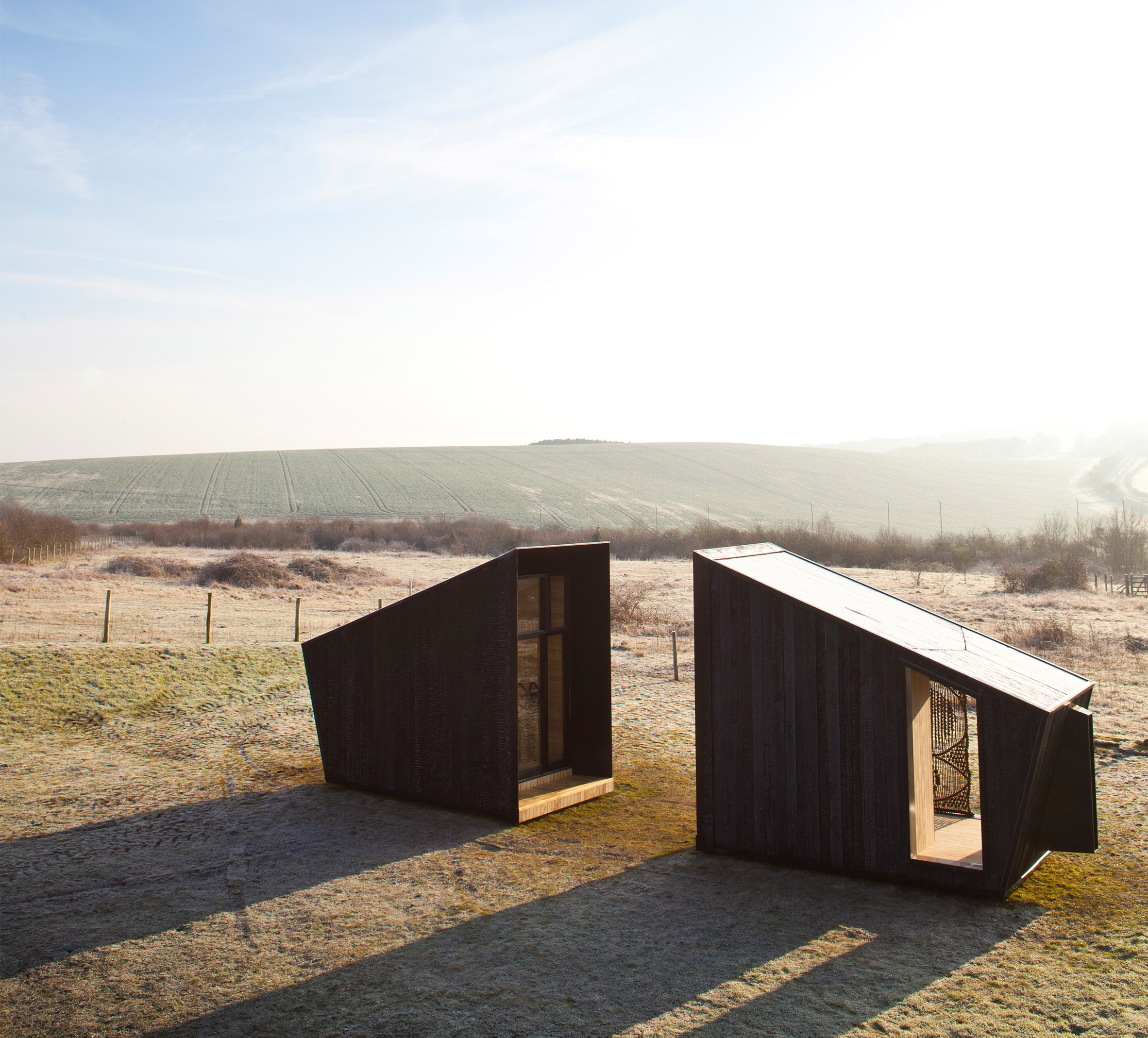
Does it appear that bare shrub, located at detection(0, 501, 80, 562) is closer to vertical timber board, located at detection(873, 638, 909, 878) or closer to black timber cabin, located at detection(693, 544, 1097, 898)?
black timber cabin, located at detection(693, 544, 1097, 898)

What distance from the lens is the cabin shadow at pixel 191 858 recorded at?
22.2 ft

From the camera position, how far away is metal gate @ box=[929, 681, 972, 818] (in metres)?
9.21

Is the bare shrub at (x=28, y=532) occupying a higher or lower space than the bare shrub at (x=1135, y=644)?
higher

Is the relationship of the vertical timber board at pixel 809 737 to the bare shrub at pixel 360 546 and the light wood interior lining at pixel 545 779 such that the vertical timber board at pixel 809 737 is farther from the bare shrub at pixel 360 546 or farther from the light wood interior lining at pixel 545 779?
the bare shrub at pixel 360 546

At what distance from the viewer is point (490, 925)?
266 inches

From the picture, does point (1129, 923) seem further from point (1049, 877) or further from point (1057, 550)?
point (1057, 550)

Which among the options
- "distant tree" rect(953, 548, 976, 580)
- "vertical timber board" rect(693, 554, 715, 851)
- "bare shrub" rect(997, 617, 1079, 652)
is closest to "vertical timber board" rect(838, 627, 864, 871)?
"vertical timber board" rect(693, 554, 715, 851)

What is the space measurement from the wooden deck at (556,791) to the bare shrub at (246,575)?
22475 millimetres

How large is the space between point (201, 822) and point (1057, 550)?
1673 inches

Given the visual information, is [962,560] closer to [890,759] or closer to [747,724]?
[747,724]

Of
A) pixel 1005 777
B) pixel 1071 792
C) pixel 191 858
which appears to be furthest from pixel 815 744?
pixel 191 858

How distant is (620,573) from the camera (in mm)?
36625

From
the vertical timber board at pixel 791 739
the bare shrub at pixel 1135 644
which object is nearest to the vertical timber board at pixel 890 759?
the vertical timber board at pixel 791 739

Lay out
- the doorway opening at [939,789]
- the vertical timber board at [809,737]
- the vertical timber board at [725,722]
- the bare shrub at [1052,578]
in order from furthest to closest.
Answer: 1. the bare shrub at [1052,578]
2. the vertical timber board at [725,722]
3. the vertical timber board at [809,737]
4. the doorway opening at [939,789]
